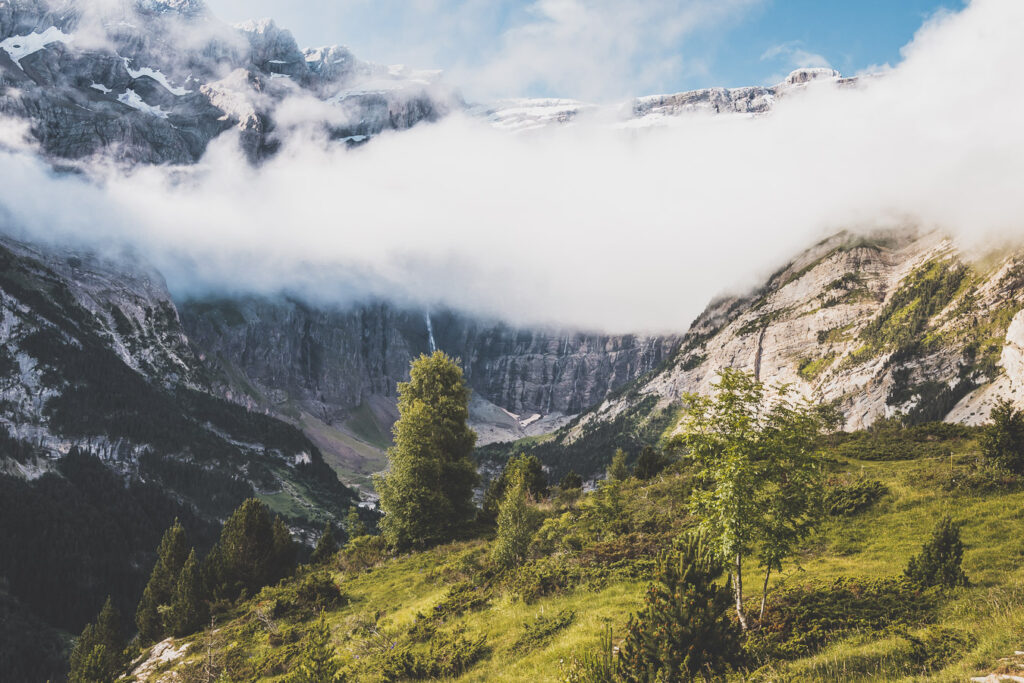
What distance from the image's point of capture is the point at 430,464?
31828 mm

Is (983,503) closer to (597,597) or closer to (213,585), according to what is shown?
(597,597)

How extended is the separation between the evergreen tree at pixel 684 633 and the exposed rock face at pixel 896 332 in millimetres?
115636

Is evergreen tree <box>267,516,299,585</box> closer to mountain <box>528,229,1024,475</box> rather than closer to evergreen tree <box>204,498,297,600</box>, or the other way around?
evergreen tree <box>204,498,297,600</box>

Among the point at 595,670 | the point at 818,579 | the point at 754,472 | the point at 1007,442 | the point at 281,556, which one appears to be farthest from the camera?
the point at 281,556

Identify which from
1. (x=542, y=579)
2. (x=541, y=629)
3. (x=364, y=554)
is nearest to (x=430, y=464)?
(x=364, y=554)

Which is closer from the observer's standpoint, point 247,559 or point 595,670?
point 595,670

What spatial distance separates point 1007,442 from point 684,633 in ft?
73.7

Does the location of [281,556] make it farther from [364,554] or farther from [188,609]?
[364,554]

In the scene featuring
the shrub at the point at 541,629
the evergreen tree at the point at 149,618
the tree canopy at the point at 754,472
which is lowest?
the evergreen tree at the point at 149,618

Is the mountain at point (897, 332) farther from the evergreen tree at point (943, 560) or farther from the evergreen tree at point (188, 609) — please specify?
the evergreen tree at point (188, 609)

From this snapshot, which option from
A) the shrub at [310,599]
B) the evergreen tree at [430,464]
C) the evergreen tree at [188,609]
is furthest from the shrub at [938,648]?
the evergreen tree at [188,609]

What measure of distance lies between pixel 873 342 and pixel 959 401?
36619 mm

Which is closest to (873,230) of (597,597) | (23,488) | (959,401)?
(959,401)

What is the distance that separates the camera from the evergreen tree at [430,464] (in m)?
31.7
